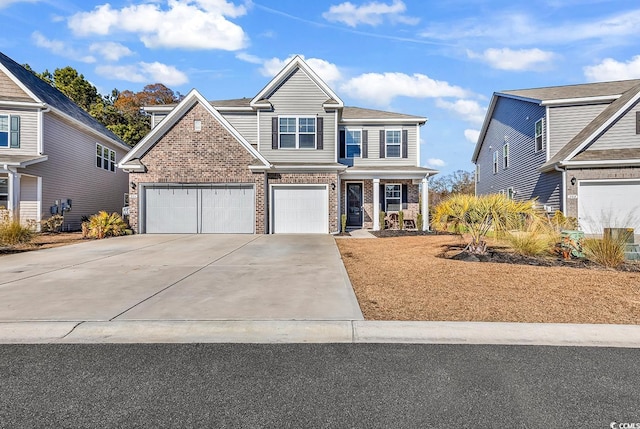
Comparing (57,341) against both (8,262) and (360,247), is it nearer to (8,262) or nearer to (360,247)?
(8,262)

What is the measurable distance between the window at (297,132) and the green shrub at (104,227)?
8037 millimetres

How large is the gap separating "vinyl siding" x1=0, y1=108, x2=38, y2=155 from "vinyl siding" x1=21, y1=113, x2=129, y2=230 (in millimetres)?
454

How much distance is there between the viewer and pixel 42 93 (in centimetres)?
1833

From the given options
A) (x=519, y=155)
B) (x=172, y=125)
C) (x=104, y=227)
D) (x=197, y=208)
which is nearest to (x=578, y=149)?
(x=519, y=155)

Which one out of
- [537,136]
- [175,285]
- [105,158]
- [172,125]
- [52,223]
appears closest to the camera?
[175,285]

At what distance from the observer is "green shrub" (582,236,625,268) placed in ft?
25.7

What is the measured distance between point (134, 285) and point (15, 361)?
2.94 m

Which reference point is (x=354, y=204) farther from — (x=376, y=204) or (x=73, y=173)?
(x=73, y=173)

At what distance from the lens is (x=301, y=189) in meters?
16.9

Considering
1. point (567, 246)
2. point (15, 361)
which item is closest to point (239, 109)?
point (567, 246)

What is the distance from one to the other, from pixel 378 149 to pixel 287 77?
19.4ft

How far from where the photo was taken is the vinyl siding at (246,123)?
19297mm

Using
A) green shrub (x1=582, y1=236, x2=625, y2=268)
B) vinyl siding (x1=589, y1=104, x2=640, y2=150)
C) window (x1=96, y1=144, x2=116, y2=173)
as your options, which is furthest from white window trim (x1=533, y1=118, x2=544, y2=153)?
window (x1=96, y1=144, x2=116, y2=173)

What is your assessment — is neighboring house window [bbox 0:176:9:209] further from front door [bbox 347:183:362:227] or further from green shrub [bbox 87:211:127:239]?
front door [bbox 347:183:362:227]
